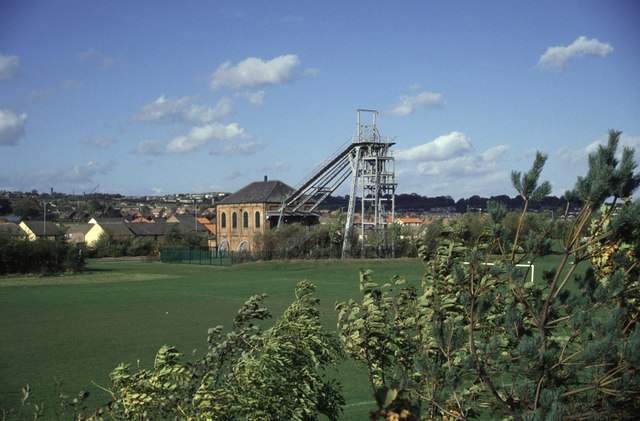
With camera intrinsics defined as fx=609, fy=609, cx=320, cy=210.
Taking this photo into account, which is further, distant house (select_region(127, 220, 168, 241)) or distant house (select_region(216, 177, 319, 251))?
distant house (select_region(127, 220, 168, 241))

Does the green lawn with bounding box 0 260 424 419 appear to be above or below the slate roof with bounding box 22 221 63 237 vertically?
below

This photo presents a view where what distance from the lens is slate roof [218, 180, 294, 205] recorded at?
2501 inches

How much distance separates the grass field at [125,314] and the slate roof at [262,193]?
1287 cm

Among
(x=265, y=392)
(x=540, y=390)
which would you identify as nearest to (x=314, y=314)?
(x=265, y=392)

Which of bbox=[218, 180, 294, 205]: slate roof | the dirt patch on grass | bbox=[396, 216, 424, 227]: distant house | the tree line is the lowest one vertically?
the dirt patch on grass

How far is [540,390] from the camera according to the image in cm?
478

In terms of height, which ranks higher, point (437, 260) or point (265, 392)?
point (437, 260)

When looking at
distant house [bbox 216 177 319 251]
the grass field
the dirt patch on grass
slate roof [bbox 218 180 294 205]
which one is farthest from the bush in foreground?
slate roof [bbox 218 180 294 205]

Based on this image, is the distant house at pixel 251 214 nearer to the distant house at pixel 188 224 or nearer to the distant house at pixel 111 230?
the distant house at pixel 111 230

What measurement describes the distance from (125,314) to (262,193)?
130ft

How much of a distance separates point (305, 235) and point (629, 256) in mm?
50819

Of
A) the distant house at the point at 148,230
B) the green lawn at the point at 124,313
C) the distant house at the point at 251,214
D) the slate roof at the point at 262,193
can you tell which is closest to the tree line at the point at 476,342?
the green lawn at the point at 124,313

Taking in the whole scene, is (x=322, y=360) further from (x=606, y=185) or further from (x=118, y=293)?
(x=118, y=293)

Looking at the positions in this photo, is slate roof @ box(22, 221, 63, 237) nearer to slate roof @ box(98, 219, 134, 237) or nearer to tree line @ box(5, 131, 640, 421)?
slate roof @ box(98, 219, 134, 237)
